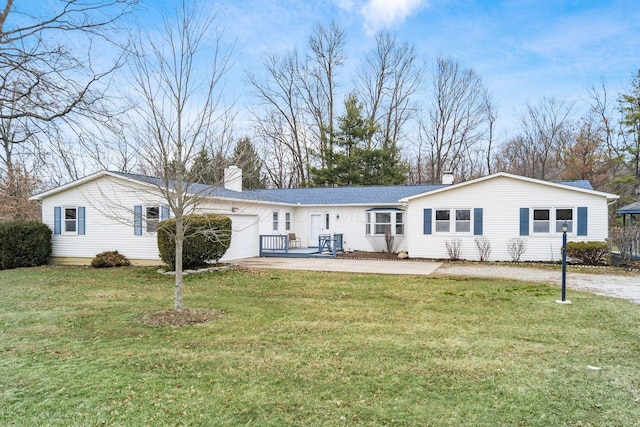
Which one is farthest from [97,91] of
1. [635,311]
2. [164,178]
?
[635,311]

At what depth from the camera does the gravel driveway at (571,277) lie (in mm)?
9867

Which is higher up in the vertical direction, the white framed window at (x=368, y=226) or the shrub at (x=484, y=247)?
the white framed window at (x=368, y=226)

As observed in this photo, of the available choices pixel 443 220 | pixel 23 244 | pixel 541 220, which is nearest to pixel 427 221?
pixel 443 220

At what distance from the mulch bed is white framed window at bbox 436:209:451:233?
11.9 metres

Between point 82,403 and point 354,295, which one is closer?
point 82,403

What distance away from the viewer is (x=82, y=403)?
3.82 metres

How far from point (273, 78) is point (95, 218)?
70.1ft

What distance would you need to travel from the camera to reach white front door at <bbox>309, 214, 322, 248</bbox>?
861 inches

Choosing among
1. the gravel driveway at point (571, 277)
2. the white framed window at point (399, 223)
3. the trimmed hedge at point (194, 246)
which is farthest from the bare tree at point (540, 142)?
the trimmed hedge at point (194, 246)

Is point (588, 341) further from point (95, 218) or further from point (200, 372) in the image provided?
point (95, 218)

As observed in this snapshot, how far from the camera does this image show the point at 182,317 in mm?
7102

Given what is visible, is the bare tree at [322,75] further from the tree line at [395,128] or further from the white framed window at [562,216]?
the white framed window at [562,216]

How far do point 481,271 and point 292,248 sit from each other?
9932 millimetres

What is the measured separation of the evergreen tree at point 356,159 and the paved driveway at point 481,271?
14.5 metres
